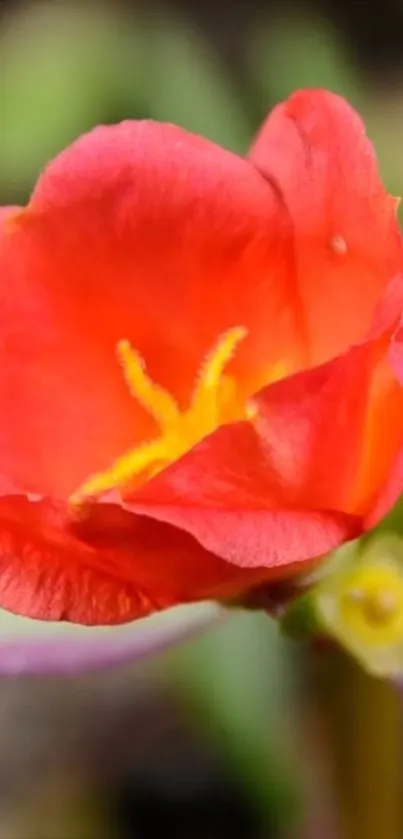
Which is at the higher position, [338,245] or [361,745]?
[338,245]

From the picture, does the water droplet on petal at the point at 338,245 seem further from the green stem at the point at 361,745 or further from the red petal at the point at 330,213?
the green stem at the point at 361,745

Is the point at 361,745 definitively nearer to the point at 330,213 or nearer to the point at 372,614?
the point at 372,614

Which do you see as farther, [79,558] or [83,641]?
[83,641]

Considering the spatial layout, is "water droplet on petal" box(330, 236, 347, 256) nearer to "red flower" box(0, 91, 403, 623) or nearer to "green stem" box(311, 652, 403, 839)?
"red flower" box(0, 91, 403, 623)

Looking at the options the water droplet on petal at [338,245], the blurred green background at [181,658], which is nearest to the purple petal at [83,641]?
the blurred green background at [181,658]

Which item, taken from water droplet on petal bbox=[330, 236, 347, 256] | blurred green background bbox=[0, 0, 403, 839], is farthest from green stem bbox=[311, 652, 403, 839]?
water droplet on petal bbox=[330, 236, 347, 256]

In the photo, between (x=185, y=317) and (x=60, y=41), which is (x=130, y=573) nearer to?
A: (x=185, y=317)

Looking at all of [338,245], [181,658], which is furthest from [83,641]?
[338,245]
